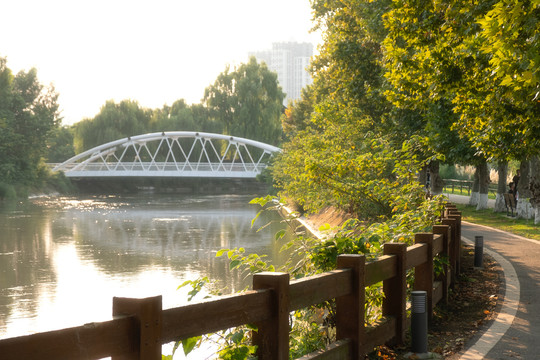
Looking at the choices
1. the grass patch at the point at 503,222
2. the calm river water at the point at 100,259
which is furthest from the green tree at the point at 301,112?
the grass patch at the point at 503,222

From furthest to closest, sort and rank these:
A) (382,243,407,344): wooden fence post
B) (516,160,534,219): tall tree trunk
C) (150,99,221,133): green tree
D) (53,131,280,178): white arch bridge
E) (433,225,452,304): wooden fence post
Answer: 1. (150,99,221,133): green tree
2. (53,131,280,178): white arch bridge
3. (516,160,534,219): tall tree trunk
4. (433,225,452,304): wooden fence post
5. (382,243,407,344): wooden fence post

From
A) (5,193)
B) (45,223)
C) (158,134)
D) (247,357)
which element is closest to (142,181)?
(158,134)

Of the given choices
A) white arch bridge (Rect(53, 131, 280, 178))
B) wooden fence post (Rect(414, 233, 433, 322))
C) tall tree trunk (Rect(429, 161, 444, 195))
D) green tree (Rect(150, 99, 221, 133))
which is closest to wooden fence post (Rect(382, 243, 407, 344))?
wooden fence post (Rect(414, 233, 433, 322))

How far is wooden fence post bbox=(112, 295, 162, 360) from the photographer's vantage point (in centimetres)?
332

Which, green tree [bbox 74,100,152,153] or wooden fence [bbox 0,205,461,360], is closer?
wooden fence [bbox 0,205,461,360]

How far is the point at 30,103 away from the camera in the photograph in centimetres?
6675

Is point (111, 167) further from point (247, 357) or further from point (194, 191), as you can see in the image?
point (247, 357)

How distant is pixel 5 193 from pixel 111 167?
25231 mm

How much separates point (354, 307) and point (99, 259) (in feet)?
63.4

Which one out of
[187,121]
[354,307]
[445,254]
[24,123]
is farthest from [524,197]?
[187,121]

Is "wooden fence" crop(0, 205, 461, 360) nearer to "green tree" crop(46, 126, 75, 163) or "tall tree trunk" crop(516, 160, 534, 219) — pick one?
"tall tree trunk" crop(516, 160, 534, 219)

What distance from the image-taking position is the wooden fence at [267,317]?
3.04 metres

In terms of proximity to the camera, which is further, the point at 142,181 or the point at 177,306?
the point at 142,181

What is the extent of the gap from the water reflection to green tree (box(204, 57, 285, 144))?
33934 millimetres
